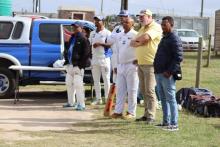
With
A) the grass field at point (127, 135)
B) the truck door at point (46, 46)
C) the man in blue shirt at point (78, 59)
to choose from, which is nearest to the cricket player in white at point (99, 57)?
the man in blue shirt at point (78, 59)

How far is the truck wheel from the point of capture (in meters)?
13.3

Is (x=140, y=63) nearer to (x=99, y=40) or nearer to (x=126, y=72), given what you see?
(x=126, y=72)

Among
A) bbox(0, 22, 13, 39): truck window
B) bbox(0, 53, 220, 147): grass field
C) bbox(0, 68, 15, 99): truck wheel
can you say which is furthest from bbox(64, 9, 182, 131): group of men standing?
bbox(0, 22, 13, 39): truck window

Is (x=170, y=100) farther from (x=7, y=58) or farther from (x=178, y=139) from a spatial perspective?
(x=7, y=58)

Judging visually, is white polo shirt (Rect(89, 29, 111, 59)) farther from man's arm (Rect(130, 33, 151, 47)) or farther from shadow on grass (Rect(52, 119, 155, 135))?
man's arm (Rect(130, 33, 151, 47))

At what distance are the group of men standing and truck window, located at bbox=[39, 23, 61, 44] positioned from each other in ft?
4.29

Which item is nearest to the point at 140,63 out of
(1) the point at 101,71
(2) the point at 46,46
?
(1) the point at 101,71

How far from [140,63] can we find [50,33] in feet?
13.4

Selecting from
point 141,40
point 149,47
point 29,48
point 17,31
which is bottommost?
point 29,48

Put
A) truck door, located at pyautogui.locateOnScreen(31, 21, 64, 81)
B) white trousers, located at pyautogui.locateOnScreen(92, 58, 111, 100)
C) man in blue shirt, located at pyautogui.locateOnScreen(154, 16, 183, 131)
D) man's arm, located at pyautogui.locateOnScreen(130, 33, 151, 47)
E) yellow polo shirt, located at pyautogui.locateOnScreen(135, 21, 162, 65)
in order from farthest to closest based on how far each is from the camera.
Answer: truck door, located at pyautogui.locateOnScreen(31, 21, 64, 81)
white trousers, located at pyautogui.locateOnScreen(92, 58, 111, 100)
yellow polo shirt, located at pyautogui.locateOnScreen(135, 21, 162, 65)
man's arm, located at pyautogui.locateOnScreen(130, 33, 151, 47)
man in blue shirt, located at pyautogui.locateOnScreen(154, 16, 183, 131)

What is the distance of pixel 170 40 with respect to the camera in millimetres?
9266

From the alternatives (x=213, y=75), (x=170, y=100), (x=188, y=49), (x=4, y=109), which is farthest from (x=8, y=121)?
(x=188, y=49)

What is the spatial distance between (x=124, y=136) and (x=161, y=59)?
140 centimetres

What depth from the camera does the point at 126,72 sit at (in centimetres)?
1038
